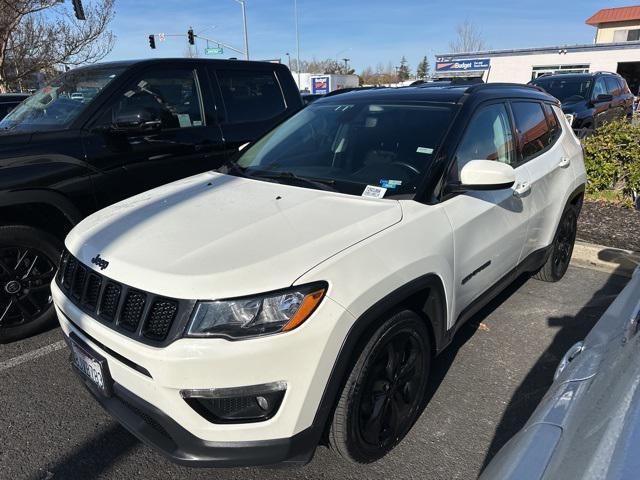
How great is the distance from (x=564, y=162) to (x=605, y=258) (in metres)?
1.54

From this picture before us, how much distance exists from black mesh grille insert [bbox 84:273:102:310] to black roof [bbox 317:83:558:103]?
82.0 inches

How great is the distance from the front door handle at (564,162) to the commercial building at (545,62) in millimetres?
27186

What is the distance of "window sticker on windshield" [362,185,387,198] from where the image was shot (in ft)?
8.22

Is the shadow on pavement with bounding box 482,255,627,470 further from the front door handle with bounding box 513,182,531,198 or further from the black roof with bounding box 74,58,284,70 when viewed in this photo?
the black roof with bounding box 74,58,284,70

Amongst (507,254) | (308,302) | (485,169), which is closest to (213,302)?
(308,302)

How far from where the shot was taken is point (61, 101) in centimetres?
407

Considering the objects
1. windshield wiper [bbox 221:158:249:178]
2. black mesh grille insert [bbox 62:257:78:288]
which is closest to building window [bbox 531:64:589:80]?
windshield wiper [bbox 221:158:249:178]

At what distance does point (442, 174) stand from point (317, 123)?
116cm

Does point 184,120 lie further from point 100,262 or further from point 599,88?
point 599,88

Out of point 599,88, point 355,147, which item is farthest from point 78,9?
point 355,147

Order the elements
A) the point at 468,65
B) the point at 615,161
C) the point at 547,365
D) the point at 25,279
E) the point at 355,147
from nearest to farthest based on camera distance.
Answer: the point at 355,147 < the point at 547,365 < the point at 25,279 < the point at 615,161 < the point at 468,65

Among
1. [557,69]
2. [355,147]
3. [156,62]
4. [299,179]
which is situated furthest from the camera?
[557,69]

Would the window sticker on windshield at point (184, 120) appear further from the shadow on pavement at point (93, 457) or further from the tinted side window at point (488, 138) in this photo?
the shadow on pavement at point (93, 457)

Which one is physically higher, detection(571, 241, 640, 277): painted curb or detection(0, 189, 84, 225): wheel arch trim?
detection(0, 189, 84, 225): wheel arch trim
